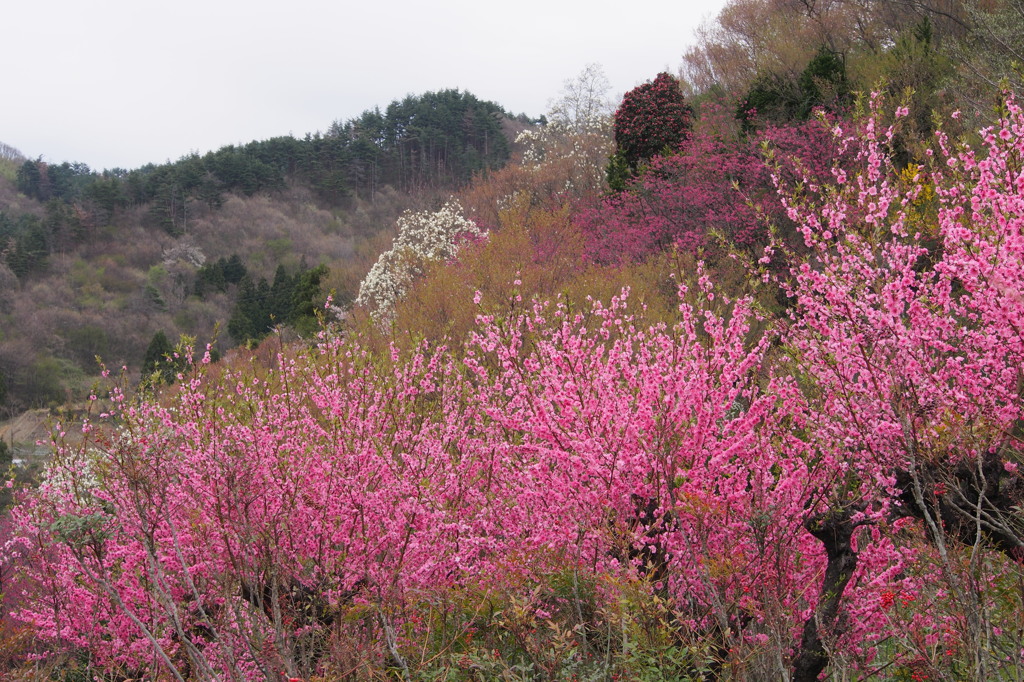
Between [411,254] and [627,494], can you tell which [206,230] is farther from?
[627,494]

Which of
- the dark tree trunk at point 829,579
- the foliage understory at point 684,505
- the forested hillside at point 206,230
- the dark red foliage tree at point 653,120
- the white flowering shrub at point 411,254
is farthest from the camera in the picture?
the forested hillside at point 206,230

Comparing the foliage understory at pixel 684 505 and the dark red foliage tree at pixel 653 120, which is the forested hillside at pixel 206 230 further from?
the foliage understory at pixel 684 505

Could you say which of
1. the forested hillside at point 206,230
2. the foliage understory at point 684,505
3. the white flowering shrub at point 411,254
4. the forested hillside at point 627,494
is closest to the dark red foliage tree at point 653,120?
the white flowering shrub at point 411,254

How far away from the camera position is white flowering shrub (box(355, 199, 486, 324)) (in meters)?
25.9

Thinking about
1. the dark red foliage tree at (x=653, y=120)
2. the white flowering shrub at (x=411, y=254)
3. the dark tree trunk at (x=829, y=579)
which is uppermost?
the dark red foliage tree at (x=653, y=120)

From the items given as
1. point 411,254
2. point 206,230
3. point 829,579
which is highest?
point 206,230

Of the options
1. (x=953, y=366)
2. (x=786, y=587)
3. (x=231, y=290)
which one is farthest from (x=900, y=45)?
(x=231, y=290)

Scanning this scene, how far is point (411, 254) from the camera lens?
26047 millimetres

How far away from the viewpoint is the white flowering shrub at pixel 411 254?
25.9 metres

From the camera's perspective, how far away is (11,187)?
233 feet

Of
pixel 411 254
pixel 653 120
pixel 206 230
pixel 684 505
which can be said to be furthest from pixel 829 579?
pixel 206 230

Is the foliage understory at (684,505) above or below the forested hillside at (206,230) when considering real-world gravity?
below

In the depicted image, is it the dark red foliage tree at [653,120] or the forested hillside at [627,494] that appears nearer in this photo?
the forested hillside at [627,494]

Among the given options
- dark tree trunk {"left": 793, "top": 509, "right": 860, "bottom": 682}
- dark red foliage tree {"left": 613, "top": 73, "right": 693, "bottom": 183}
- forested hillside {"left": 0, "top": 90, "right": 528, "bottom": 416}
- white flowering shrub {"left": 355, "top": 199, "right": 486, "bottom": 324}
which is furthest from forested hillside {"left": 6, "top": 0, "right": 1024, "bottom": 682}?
forested hillside {"left": 0, "top": 90, "right": 528, "bottom": 416}
